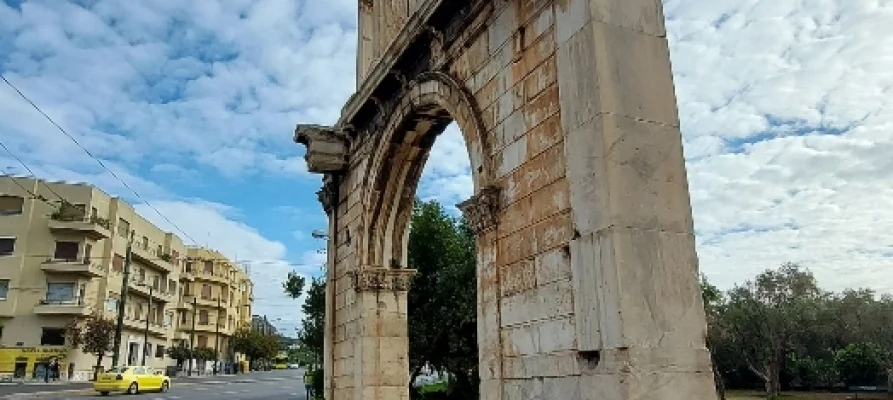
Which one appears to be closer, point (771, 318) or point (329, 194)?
point (329, 194)

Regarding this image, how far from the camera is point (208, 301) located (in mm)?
53188

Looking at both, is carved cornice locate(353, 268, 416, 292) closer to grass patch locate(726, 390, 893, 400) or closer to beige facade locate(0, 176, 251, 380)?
grass patch locate(726, 390, 893, 400)

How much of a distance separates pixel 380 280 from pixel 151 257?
36264 millimetres

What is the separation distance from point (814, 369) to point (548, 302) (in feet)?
104

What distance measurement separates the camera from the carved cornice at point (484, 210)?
6.20m

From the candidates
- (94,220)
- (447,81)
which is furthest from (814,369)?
(94,220)

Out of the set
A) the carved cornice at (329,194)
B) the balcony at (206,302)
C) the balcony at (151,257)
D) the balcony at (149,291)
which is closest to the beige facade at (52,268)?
the balcony at (149,291)

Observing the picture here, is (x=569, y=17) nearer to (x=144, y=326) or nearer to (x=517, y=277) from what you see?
(x=517, y=277)

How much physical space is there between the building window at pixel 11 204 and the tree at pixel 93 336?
21.6ft

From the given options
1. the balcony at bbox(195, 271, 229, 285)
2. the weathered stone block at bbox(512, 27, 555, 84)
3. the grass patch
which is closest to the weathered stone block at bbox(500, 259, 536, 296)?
the weathered stone block at bbox(512, 27, 555, 84)

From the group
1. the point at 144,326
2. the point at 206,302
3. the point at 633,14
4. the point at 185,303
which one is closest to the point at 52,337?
the point at 144,326

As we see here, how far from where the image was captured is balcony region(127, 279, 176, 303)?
129 ft

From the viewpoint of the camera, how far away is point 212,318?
5319 centimetres

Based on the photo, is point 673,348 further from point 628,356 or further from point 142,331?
point 142,331
